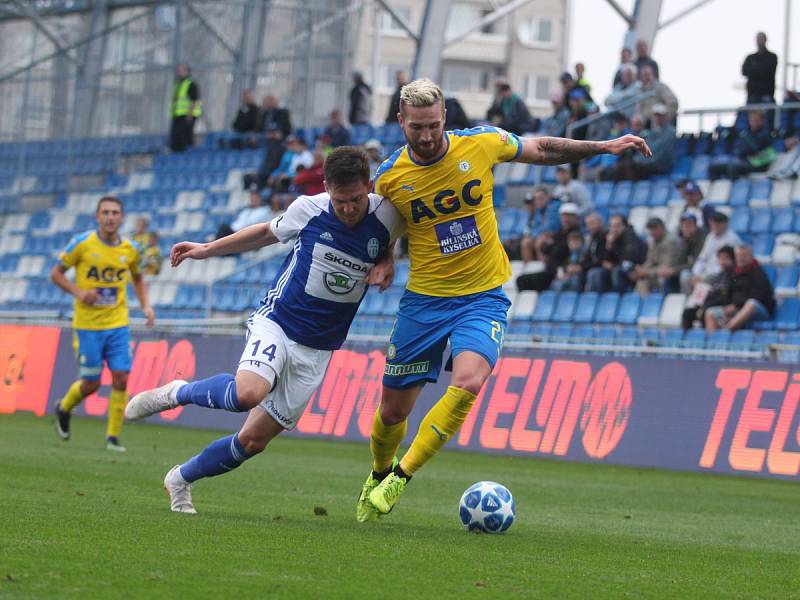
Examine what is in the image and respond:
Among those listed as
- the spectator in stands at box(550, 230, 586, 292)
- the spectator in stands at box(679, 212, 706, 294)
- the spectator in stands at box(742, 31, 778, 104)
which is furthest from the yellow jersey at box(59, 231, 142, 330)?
the spectator in stands at box(742, 31, 778, 104)

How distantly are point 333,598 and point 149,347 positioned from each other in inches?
628

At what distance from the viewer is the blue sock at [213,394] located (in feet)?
26.5

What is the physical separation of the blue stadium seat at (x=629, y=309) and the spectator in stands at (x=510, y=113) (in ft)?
19.6

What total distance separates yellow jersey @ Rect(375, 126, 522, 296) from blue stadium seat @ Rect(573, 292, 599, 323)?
10563 mm

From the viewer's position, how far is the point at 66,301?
90.9 feet

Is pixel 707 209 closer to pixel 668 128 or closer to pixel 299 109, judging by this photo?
pixel 668 128

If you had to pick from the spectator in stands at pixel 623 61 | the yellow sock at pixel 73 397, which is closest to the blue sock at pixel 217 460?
the yellow sock at pixel 73 397

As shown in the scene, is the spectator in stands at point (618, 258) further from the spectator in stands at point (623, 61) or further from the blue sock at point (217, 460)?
the blue sock at point (217, 460)

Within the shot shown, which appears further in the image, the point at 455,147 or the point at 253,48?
the point at 253,48

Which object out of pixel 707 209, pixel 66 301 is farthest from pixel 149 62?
pixel 707 209

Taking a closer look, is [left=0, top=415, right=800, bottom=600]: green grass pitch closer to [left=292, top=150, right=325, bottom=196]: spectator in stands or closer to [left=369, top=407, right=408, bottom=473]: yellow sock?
[left=369, top=407, right=408, bottom=473]: yellow sock

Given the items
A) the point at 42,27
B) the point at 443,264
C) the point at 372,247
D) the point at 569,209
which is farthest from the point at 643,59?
the point at 42,27

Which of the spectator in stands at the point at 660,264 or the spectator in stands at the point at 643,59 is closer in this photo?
the spectator in stands at the point at 660,264

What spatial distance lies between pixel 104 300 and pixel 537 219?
8353 mm
